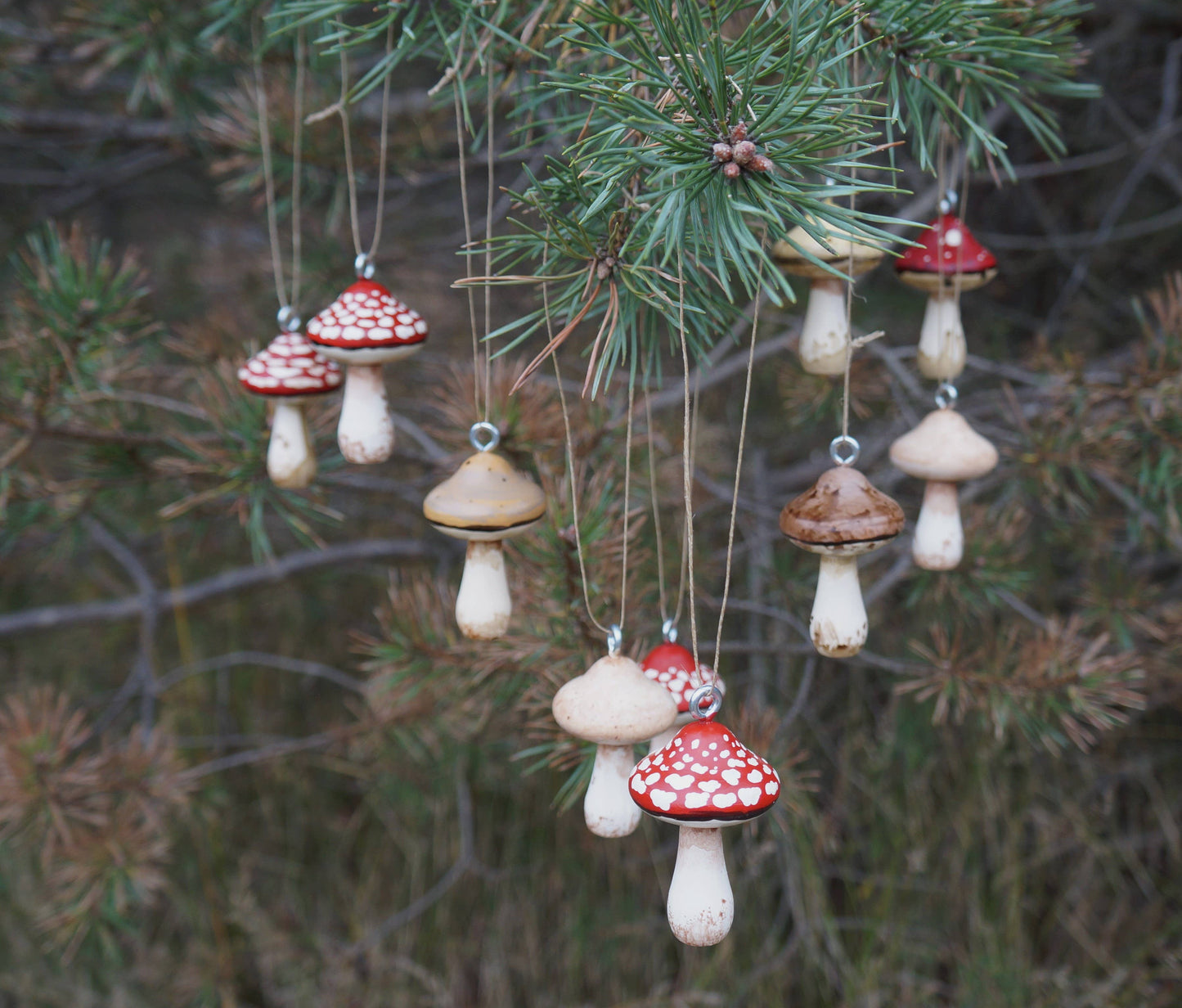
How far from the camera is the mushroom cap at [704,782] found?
0.52m

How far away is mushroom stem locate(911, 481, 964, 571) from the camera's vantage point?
2.39 ft

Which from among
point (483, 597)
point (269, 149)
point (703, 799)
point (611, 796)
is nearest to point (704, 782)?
point (703, 799)

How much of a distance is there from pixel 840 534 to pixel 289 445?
1.37ft

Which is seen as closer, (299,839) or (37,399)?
(37,399)

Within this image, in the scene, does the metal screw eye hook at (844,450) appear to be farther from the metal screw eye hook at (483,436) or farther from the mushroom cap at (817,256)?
the metal screw eye hook at (483,436)

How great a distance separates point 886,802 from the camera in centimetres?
140

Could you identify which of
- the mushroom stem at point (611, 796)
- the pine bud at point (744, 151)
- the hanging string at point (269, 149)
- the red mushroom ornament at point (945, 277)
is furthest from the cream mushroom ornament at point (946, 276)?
the hanging string at point (269, 149)

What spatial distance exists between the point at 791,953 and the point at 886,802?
241mm

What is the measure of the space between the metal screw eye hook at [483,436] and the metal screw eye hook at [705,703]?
0.22m

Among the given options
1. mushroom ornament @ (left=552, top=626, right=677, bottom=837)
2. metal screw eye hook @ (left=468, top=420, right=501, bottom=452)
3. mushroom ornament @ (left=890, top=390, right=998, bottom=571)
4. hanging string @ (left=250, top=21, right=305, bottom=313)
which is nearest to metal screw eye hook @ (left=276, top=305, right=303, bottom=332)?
hanging string @ (left=250, top=21, right=305, bottom=313)

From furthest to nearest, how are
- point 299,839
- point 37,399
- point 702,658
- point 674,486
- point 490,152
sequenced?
1. point 299,839
2. point 702,658
3. point 674,486
4. point 37,399
5. point 490,152

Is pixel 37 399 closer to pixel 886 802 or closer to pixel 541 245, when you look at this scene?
pixel 541 245

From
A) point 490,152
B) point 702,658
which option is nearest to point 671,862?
point 702,658

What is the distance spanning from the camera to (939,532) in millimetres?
728
